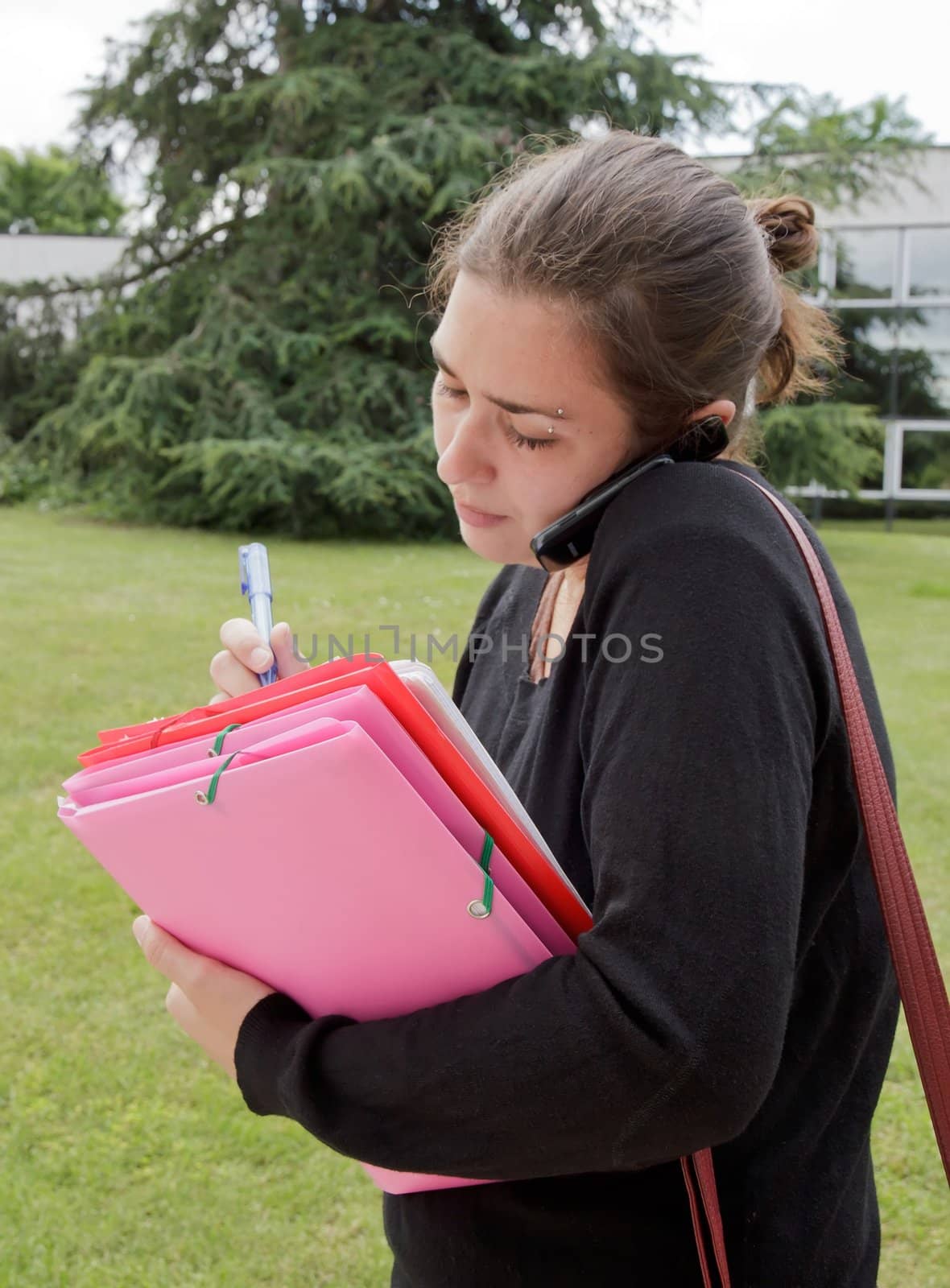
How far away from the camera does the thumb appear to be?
1257 mm

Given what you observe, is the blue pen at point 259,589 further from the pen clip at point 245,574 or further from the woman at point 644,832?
the woman at point 644,832

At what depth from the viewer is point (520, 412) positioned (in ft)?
3.03

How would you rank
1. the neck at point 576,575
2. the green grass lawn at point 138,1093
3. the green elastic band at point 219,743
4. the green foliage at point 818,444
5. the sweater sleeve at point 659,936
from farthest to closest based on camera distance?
the green foliage at point 818,444, the green grass lawn at point 138,1093, the neck at point 576,575, the green elastic band at point 219,743, the sweater sleeve at point 659,936

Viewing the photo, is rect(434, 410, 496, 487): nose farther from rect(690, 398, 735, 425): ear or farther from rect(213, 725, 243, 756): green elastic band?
rect(213, 725, 243, 756): green elastic band

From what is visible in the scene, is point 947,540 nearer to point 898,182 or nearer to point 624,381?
point 898,182

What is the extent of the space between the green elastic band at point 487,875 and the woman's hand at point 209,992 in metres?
0.23

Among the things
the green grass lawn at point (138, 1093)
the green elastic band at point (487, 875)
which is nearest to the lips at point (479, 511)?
the green elastic band at point (487, 875)

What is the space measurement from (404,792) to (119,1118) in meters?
2.31

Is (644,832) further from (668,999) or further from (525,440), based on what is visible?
(525,440)

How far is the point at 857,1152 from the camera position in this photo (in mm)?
939

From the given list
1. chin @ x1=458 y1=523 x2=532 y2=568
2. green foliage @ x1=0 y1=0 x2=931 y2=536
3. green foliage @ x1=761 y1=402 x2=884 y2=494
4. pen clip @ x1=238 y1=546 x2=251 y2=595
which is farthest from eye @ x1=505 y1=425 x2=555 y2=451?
green foliage @ x1=761 y1=402 x2=884 y2=494

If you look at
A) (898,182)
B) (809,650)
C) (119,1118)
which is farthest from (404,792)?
(898,182)

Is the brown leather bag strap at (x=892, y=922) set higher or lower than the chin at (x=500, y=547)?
lower

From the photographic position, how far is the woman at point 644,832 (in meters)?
0.70
